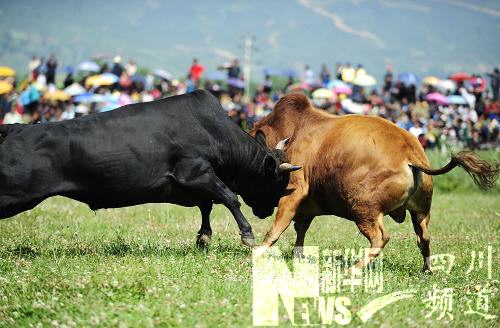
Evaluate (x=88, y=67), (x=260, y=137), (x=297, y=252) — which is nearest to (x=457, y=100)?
(x=88, y=67)

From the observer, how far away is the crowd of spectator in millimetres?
23547

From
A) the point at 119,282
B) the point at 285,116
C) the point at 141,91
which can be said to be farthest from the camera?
the point at 141,91

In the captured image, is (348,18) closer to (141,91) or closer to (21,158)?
(141,91)

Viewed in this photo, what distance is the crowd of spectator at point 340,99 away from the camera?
23547mm

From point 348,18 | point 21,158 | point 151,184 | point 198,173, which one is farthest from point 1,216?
point 348,18

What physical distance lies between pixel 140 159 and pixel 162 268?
144 centimetres

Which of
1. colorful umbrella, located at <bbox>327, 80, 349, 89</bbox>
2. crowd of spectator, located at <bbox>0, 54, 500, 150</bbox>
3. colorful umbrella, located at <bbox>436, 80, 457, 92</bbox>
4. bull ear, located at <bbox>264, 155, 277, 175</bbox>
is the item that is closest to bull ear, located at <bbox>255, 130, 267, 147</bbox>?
bull ear, located at <bbox>264, 155, 277, 175</bbox>

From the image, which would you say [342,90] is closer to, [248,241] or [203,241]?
[203,241]

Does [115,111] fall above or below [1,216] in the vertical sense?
above

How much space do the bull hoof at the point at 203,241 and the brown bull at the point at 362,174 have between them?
1.04 metres

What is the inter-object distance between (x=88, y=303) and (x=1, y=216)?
2.46 m

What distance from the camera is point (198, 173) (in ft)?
30.0

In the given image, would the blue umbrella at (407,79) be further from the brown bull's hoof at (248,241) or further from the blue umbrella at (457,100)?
the brown bull's hoof at (248,241)

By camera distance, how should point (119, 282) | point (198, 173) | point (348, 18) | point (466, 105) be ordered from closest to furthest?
point (119, 282) → point (198, 173) → point (466, 105) → point (348, 18)
